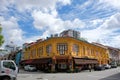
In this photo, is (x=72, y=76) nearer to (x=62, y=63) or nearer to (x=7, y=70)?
(x=7, y=70)

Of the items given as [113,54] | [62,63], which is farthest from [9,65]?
[113,54]

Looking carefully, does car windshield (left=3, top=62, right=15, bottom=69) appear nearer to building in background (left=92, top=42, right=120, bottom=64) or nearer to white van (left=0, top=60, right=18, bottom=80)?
white van (left=0, top=60, right=18, bottom=80)

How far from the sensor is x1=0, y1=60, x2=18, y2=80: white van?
1992cm

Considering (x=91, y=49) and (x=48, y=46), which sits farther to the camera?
(x=91, y=49)

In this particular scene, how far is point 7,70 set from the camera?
65.9ft

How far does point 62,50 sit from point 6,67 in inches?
1388

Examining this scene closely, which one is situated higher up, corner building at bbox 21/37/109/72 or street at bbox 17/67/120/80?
corner building at bbox 21/37/109/72

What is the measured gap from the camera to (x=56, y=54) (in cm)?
5453

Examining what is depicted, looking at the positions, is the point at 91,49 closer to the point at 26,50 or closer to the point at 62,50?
the point at 62,50

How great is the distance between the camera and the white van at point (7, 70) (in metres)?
19.9

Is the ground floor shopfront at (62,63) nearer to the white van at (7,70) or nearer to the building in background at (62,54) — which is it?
the building in background at (62,54)

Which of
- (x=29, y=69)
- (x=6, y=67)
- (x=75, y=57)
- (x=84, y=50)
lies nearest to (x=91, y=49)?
(x=84, y=50)

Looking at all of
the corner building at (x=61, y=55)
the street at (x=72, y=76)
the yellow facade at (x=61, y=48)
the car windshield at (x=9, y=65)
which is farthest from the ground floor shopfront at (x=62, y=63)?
the car windshield at (x=9, y=65)

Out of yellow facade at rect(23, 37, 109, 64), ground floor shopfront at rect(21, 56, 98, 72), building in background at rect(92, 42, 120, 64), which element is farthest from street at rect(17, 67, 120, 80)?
building in background at rect(92, 42, 120, 64)
